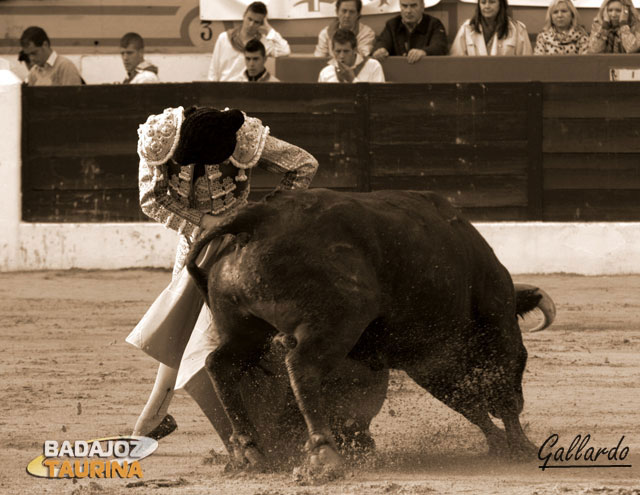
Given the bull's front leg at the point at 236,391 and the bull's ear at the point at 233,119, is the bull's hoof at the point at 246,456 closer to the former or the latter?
the bull's front leg at the point at 236,391

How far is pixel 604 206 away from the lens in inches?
314

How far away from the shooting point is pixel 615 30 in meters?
8.05

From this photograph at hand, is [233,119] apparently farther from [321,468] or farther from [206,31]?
[206,31]

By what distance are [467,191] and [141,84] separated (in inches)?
79.7

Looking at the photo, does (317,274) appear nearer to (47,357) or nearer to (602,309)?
(47,357)

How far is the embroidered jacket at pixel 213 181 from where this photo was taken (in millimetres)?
3561

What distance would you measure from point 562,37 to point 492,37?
0.41 m

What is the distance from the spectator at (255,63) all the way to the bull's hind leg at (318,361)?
4745 millimetres

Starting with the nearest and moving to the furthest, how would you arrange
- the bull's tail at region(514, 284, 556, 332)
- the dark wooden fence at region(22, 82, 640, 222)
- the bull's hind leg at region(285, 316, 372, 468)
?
the bull's hind leg at region(285, 316, 372, 468) < the bull's tail at region(514, 284, 556, 332) < the dark wooden fence at region(22, 82, 640, 222)

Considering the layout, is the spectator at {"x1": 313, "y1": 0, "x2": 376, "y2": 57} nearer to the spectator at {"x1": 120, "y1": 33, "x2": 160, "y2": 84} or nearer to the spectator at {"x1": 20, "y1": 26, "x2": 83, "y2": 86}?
the spectator at {"x1": 120, "y1": 33, "x2": 160, "y2": 84}
